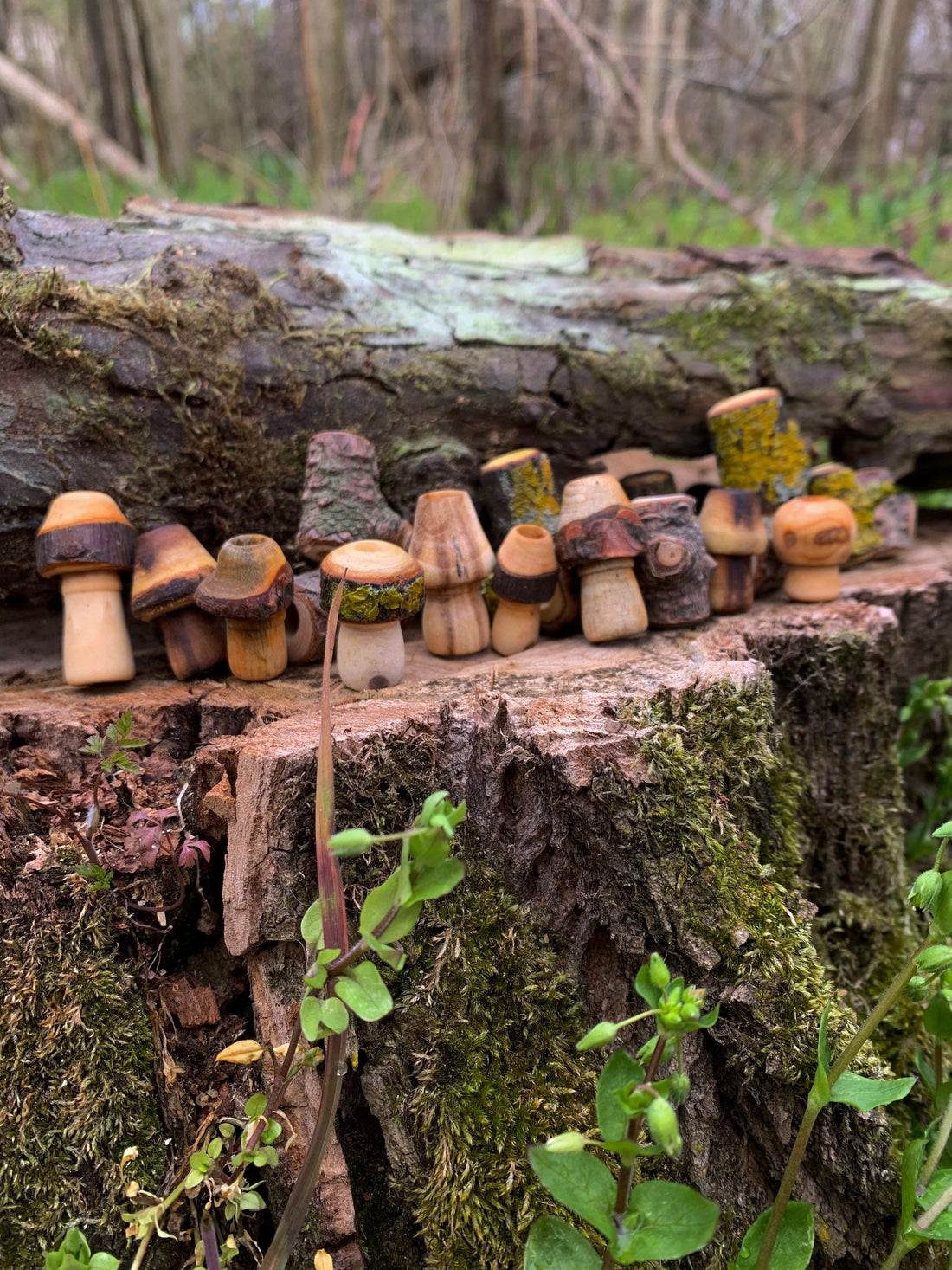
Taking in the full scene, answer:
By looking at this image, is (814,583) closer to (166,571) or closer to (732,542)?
(732,542)

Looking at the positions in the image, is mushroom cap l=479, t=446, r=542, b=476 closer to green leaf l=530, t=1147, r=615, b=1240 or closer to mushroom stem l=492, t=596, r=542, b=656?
mushroom stem l=492, t=596, r=542, b=656

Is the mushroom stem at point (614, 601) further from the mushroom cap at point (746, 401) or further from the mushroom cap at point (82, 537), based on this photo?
the mushroom cap at point (82, 537)

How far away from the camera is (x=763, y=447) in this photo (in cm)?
215

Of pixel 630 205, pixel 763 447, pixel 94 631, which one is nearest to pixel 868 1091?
pixel 94 631

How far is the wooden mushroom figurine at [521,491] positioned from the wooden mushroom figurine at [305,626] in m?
0.49

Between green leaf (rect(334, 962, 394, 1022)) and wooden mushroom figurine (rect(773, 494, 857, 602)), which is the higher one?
wooden mushroom figurine (rect(773, 494, 857, 602))

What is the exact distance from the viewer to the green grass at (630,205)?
408 cm

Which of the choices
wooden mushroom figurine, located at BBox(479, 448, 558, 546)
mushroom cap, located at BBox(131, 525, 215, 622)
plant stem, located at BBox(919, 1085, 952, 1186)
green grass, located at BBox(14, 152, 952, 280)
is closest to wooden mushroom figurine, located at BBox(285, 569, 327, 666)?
mushroom cap, located at BBox(131, 525, 215, 622)

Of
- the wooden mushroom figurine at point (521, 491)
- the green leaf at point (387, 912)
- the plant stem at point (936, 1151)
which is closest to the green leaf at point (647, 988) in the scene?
the green leaf at point (387, 912)

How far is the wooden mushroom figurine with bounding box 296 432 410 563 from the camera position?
176cm

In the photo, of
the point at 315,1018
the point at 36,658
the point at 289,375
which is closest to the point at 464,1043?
the point at 315,1018

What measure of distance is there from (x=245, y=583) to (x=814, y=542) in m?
1.19

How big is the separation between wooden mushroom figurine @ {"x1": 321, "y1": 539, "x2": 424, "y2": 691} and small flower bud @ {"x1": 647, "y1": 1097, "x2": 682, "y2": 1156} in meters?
0.90

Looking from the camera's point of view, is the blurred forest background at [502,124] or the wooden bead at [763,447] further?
the blurred forest background at [502,124]
